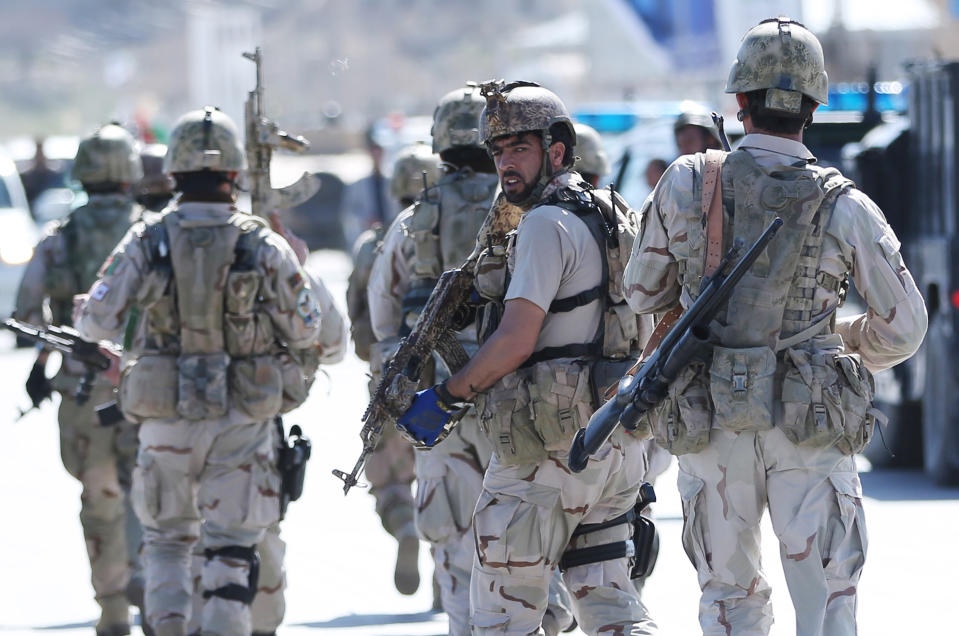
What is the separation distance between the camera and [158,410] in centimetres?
683

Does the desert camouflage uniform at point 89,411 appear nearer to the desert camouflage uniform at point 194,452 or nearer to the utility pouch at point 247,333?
the desert camouflage uniform at point 194,452

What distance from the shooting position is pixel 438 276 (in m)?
7.06

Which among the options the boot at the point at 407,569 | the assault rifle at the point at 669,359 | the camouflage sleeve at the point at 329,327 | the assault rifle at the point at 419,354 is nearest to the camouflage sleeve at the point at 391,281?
the camouflage sleeve at the point at 329,327

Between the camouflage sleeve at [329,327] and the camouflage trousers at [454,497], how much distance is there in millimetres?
756

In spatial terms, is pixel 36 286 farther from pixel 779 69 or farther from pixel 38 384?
pixel 779 69

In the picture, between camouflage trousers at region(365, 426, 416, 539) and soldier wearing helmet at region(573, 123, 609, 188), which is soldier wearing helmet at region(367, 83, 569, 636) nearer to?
soldier wearing helmet at region(573, 123, 609, 188)

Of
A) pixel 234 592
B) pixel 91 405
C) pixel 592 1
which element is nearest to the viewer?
pixel 234 592

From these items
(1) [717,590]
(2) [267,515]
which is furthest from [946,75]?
(1) [717,590]

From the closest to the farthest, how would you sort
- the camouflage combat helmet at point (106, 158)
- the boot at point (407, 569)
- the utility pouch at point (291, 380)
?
1. the utility pouch at point (291, 380)
2. the camouflage combat helmet at point (106, 158)
3. the boot at point (407, 569)

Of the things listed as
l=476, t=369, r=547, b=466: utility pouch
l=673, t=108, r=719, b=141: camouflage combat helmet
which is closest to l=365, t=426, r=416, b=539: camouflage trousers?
l=673, t=108, r=719, b=141: camouflage combat helmet

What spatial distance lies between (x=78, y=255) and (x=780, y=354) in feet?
13.0

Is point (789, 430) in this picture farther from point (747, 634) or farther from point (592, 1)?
point (592, 1)

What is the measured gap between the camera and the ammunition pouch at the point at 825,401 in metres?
5.12

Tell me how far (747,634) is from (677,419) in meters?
0.61
